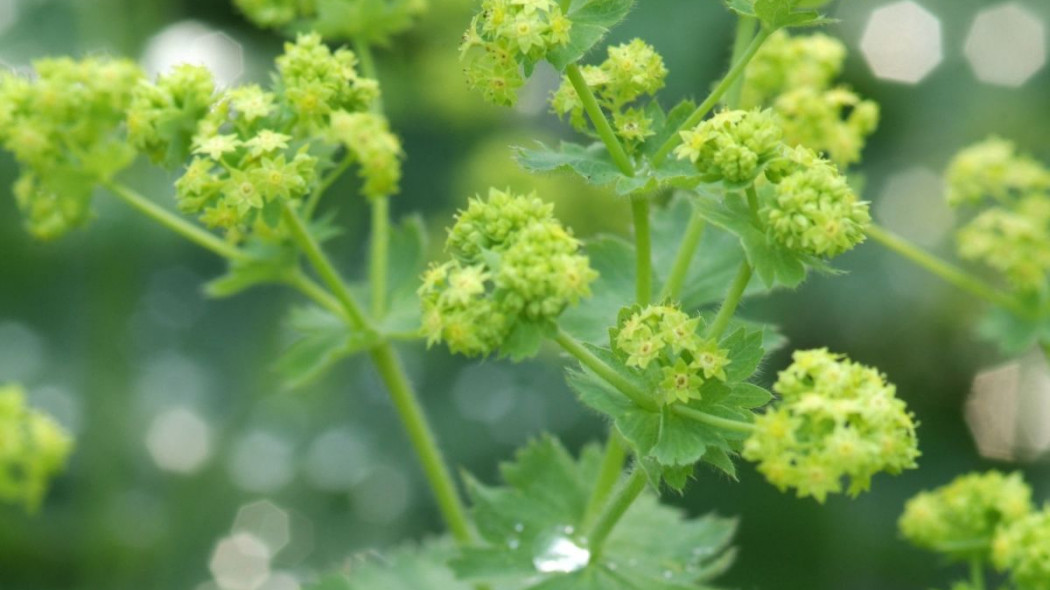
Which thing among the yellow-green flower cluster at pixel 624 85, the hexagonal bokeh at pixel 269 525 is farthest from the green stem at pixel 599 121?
the hexagonal bokeh at pixel 269 525

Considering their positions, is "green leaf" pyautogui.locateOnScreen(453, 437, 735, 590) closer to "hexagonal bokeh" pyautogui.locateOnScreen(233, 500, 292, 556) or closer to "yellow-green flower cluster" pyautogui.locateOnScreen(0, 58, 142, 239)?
"yellow-green flower cluster" pyautogui.locateOnScreen(0, 58, 142, 239)

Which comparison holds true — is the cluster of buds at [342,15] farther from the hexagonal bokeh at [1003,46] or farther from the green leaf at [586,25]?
the hexagonal bokeh at [1003,46]

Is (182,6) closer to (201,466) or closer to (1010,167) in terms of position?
(201,466)

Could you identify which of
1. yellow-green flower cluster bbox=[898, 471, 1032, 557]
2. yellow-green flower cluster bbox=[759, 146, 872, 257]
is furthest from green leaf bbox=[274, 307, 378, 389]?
yellow-green flower cluster bbox=[898, 471, 1032, 557]

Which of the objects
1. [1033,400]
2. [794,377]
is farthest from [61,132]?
[1033,400]

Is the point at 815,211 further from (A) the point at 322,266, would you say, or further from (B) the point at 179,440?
(B) the point at 179,440
